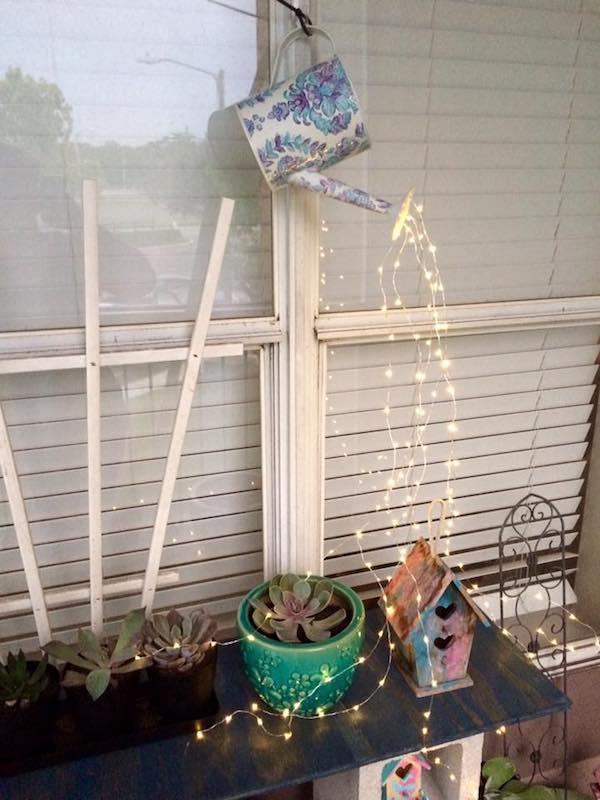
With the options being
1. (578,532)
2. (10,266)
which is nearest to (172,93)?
(10,266)

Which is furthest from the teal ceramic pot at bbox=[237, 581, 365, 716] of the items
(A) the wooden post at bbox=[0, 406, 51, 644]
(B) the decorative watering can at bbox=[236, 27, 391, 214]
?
(B) the decorative watering can at bbox=[236, 27, 391, 214]

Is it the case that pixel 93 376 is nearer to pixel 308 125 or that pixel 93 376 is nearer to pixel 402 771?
pixel 308 125

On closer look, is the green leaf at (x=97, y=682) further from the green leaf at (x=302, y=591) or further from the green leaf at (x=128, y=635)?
the green leaf at (x=302, y=591)

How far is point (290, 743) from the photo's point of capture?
106 cm

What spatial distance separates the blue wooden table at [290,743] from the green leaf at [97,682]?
12 cm

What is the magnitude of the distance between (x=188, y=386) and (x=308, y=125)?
427mm

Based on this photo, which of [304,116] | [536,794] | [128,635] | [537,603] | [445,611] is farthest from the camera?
[537,603]

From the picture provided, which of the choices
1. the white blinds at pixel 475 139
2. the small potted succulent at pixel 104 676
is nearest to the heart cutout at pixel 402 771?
the small potted succulent at pixel 104 676

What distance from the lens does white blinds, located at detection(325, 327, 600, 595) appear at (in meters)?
1.33

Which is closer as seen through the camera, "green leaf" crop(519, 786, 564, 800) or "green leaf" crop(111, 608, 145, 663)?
"green leaf" crop(111, 608, 145, 663)

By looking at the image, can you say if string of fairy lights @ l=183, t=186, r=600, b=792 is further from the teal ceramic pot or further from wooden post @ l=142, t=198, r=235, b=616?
wooden post @ l=142, t=198, r=235, b=616

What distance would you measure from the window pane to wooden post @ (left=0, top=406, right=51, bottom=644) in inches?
8.1

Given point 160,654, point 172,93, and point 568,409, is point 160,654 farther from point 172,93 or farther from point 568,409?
point 568,409

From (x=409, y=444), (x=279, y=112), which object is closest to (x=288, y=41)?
(x=279, y=112)
